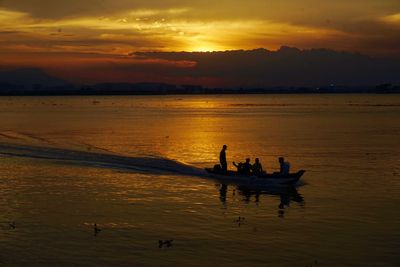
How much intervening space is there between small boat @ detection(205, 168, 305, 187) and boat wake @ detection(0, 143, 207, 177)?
6.27ft

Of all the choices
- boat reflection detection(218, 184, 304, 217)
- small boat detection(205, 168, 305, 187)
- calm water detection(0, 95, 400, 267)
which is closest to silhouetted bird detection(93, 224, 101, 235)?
calm water detection(0, 95, 400, 267)

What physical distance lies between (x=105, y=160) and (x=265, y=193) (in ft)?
55.6

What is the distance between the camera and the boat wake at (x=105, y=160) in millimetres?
37812

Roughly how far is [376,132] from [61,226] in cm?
5905

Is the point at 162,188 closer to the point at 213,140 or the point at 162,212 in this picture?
the point at 162,212

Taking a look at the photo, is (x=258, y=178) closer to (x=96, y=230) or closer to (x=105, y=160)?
(x=96, y=230)

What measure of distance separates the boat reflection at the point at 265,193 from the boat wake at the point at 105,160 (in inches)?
185

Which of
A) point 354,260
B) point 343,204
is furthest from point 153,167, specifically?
point 354,260

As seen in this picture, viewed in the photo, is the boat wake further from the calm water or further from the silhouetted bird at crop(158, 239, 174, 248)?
the silhouetted bird at crop(158, 239, 174, 248)

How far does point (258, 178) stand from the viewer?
32.1 meters

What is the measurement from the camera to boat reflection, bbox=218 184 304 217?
91.3ft

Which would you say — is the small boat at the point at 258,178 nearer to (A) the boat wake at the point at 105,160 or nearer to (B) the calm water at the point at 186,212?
(B) the calm water at the point at 186,212

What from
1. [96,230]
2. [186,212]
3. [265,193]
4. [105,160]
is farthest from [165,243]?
[105,160]

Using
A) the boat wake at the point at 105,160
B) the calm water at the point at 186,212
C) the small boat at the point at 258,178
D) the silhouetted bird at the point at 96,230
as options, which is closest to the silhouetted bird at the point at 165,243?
the calm water at the point at 186,212
